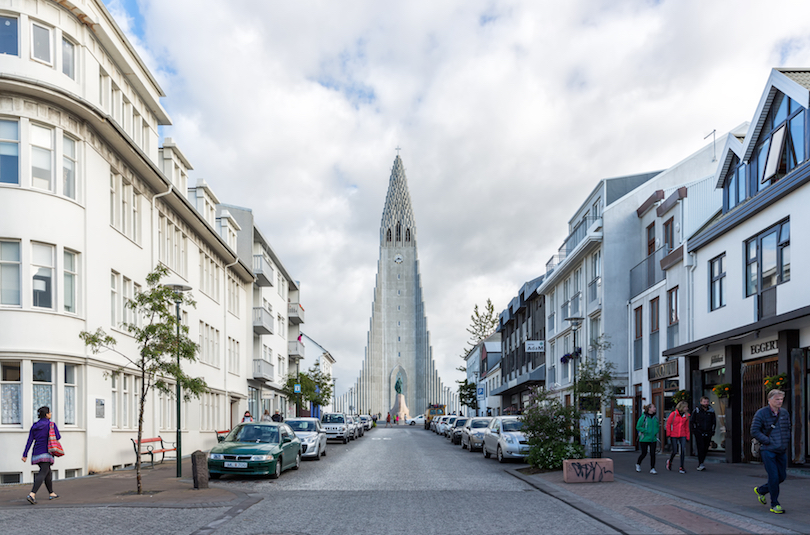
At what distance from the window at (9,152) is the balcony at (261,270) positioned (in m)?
26.7

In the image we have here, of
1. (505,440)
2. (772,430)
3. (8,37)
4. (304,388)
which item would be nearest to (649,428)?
(505,440)

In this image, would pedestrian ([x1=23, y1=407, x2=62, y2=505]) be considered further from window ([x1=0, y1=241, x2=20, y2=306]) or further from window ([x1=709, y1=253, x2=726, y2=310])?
window ([x1=709, y1=253, x2=726, y2=310])

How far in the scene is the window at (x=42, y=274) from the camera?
19.5 metres

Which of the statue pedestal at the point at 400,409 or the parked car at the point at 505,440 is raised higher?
the parked car at the point at 505,440

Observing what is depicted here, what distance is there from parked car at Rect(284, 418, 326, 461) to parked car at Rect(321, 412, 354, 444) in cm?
1330

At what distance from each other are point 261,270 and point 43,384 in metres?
27.4

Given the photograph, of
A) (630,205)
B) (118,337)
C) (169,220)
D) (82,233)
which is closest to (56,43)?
(82,233)

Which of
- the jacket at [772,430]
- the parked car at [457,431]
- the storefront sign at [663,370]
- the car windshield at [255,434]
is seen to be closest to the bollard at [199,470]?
the car windshield at [255,434]

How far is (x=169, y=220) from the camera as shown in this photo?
29641 mm

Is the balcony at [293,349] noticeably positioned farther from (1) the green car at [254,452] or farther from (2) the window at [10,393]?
(2) the window at [10,393]

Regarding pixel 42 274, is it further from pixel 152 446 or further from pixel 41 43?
pixel 152 446

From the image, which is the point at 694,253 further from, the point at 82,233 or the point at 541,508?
the point at 82,233

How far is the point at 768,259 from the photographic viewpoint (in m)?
20.5

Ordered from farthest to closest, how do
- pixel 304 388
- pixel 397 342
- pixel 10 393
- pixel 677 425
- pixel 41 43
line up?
pixel 397 342
pixel 304 388
pixel 41 43
pixel 677 425
pixel 10 393
